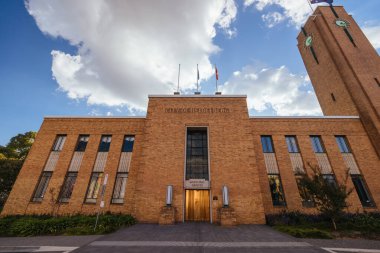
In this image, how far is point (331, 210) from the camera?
10.9m

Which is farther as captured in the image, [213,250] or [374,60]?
[374,60]

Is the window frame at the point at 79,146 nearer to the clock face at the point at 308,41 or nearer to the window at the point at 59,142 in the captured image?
the window at the point at 59,142

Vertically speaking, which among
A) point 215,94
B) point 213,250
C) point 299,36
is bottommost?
point 213,250

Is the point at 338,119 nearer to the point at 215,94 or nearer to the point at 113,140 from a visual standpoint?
the point at 215,94

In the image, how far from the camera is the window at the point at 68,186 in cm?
1536

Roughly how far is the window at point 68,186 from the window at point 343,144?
87.6 ft

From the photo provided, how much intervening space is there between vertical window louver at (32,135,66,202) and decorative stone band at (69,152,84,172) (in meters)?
1.71

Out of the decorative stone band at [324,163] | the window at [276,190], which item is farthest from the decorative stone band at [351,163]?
the window at [276,190]

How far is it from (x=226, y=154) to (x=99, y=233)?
10.7 metres

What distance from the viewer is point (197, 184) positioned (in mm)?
14219


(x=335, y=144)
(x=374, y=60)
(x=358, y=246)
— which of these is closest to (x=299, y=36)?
(x=374, y=60)

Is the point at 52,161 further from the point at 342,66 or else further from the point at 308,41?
the point at 308,41

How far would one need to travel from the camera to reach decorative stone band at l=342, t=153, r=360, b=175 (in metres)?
15.9

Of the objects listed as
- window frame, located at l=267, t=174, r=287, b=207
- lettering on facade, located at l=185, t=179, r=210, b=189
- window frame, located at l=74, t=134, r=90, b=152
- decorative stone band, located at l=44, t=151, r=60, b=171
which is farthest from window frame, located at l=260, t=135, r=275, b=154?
decorative stone band, located at l=44, t=151, r=60, b=171
